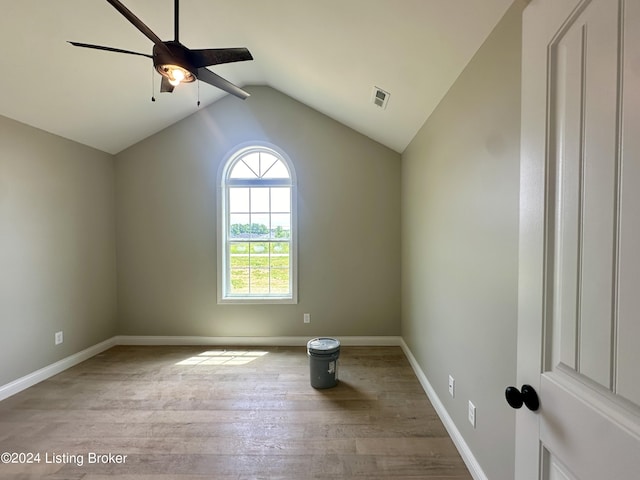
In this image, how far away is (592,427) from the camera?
0.58 meters

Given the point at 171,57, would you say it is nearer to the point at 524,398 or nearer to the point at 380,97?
the point at 380,97

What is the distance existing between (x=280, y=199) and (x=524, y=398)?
3.32m

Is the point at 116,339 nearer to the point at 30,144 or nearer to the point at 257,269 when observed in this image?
the point at 257,269

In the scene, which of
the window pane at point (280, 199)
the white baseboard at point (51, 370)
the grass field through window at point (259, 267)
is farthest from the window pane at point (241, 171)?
the white baseboard at point (51, 370)

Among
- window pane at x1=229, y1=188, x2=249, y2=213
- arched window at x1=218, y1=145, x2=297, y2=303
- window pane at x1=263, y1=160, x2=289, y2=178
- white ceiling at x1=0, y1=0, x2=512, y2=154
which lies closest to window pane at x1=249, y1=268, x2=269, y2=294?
arched window at x1=218, y1=145, x2=297, y2=303

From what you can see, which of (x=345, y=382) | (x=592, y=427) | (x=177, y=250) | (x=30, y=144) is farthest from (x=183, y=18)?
(x=345, y=382)

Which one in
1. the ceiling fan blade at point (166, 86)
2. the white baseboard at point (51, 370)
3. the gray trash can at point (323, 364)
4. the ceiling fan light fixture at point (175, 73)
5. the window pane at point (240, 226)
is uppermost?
A: the ceiling fan blade at point (166, 86)

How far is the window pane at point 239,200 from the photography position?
3.79 m

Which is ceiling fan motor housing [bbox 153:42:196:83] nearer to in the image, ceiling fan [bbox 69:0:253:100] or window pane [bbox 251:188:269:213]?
ceiling fan [bbox 69:0:253:100]

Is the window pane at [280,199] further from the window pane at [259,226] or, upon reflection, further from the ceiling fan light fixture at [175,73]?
the ceiling fan light fixture at [175,73]

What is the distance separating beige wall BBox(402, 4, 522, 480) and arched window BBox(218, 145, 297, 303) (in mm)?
1866

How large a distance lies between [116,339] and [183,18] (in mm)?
3635

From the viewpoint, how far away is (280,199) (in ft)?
12.4

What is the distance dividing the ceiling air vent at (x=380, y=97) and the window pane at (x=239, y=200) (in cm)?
197
